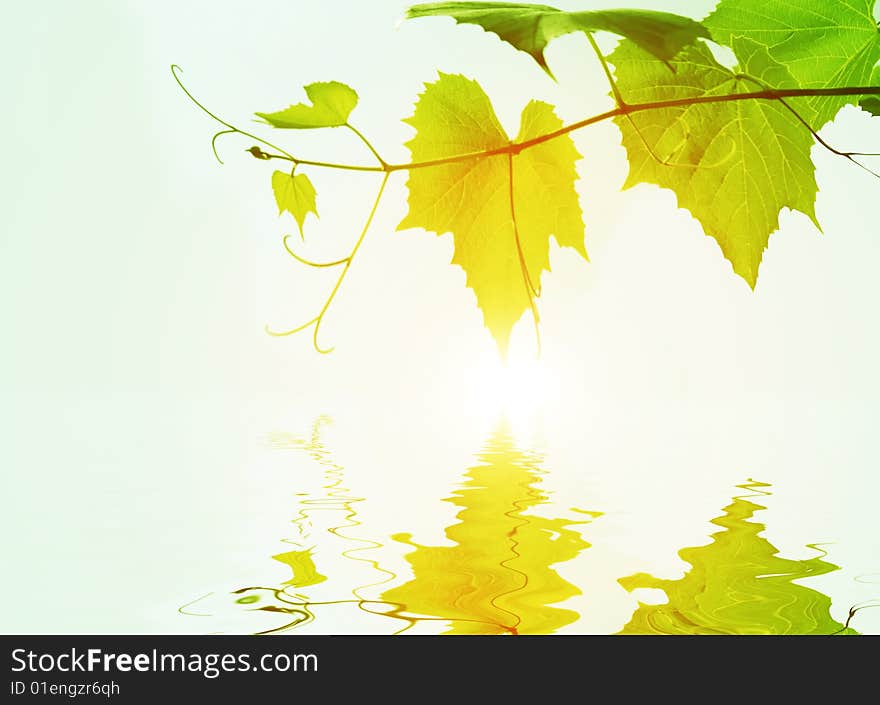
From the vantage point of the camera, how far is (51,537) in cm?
92

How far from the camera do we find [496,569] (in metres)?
0.55

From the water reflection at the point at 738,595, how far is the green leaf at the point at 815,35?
0.21 metres

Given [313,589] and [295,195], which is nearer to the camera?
[295,195]

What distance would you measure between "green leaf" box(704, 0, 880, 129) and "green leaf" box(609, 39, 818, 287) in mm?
16

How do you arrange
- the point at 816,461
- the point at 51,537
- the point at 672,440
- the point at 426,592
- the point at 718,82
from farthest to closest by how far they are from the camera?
the point at 672,440 → the point at 816,461 → the point at 51,537 → the point at 426,592 → the point at 718,82

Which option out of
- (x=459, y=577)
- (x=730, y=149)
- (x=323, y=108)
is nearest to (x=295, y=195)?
(x=323, y=108)

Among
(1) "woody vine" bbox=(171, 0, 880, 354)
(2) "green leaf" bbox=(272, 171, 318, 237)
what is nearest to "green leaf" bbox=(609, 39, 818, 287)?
(1) "woody vine" bbox=(171, 0, 880, 354)

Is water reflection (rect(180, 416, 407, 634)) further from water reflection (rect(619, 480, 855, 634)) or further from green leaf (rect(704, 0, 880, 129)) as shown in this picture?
green leaf (rect(704, 0, 880, 129))

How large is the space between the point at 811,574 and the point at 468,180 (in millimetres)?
389

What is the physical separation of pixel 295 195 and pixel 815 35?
0.20 m

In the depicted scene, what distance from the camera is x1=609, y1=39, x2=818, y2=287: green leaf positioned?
0.94 ft

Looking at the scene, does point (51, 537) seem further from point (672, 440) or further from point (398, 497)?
point (672, 440)

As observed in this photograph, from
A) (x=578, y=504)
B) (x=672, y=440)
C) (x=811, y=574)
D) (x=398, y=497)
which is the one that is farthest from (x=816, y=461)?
(x=811, y=574)

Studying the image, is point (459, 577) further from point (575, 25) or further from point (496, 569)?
point (575, 25)
